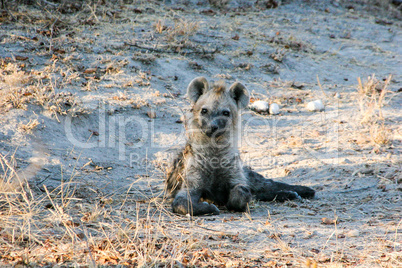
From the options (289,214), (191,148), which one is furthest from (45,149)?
(289,214)

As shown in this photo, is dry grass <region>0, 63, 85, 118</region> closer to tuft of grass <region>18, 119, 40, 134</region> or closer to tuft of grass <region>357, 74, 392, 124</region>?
tuft of grass <region>18, 119, 40, 134</region>

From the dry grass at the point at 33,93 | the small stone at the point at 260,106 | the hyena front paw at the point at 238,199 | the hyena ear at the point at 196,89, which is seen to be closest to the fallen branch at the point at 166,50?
the small stone at the point at 260,106

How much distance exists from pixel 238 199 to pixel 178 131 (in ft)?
8.39

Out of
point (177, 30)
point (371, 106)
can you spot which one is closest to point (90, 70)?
point (177, 30)

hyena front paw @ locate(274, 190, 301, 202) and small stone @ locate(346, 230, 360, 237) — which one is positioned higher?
small stone @ locate(346, 230, 360, 237)

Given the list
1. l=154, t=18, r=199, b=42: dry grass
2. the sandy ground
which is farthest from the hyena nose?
l=154, t=18, r=199, b=42: dry grass

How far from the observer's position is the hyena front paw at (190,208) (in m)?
3.33

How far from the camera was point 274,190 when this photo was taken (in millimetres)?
4117

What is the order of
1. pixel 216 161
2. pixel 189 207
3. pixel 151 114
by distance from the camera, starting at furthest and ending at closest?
pixel 151 114, pixel 216 161, pixel 189 207

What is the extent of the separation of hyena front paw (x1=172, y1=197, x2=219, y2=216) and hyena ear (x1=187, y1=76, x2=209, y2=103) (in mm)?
1188

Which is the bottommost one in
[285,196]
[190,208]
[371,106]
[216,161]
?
[285,196]

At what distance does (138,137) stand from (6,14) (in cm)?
417

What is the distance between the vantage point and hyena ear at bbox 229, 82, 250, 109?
13.5 feet

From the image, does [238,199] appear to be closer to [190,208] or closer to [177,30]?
[190,208]
